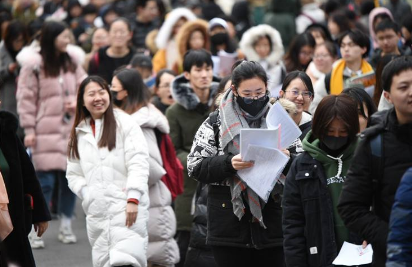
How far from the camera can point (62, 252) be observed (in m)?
10.8

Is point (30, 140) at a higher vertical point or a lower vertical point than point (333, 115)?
lower

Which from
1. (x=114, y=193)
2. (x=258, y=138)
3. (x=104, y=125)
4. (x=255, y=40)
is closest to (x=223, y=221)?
(x=258, y=138)

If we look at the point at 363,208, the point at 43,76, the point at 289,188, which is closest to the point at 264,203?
the point at 289,188

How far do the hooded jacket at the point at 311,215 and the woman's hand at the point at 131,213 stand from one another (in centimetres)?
203

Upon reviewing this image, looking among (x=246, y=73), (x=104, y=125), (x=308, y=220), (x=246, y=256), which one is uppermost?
(x=246, y=73)

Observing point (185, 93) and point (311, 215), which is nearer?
point (311, 215)

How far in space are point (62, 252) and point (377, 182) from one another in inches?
249

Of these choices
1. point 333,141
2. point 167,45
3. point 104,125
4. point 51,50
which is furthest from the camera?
point 167,45

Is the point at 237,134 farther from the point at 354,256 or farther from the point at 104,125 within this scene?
the point at 104,125

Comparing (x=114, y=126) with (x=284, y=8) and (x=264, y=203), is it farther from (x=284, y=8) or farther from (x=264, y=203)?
(x=284, y=8)

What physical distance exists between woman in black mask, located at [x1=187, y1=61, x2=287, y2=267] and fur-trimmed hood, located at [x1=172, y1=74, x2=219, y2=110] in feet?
8.67

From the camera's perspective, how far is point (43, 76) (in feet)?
37.0

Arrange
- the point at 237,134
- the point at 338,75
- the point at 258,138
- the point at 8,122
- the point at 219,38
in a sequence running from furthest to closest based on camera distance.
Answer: the point at 219,38 < the point at 338,75 < the point at 8,122 < the point at 237,134 < the point at 258,138

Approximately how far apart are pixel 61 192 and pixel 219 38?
3.01 metres
